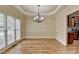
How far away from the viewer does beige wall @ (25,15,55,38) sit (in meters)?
10.8

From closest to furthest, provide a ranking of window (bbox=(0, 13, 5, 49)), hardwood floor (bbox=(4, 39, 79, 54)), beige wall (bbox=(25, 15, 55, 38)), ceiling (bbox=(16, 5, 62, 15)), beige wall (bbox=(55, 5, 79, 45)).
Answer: hardwood floor (bbox=(4, 39, 79, 54))
window (bbox=(0, 13, 5, 49))
beige wall (bbox=(55, 5, 79, 45))
ceiling (bbox=(16, 5, 62, 15))
beige wall (bbox=(25, 15, 55, 38))

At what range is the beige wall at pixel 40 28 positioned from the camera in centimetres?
1080

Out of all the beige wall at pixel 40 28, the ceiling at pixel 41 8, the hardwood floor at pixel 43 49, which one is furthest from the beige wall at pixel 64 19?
the beige wall at pixel 40 28

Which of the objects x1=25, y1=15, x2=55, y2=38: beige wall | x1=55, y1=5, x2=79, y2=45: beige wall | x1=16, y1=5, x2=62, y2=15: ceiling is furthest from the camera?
x1=25, y1=15, x2=55, y2=38: beige wall

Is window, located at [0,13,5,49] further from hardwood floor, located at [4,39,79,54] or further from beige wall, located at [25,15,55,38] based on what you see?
beige wall, located at [25,15,55,38]

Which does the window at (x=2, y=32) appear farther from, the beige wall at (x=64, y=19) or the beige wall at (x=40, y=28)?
the beige wall at (x=40, y=28)

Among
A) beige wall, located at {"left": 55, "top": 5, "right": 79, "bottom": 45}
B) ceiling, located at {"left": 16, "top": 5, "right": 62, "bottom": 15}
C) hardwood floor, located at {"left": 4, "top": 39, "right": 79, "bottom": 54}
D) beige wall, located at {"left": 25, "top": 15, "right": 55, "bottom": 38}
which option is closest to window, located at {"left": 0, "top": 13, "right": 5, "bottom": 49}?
hardwood floor, located at {"left": 4, "top": 39, "right": 79, "bottom": 54}

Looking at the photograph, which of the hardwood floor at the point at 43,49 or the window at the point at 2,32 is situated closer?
the hardwood floor at the point at 43,49

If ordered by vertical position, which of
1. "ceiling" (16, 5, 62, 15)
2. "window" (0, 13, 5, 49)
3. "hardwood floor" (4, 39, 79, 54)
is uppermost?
"ceiling" (16, 5, 62, 15)

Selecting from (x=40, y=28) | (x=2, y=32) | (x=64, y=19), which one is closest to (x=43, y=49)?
(x=2, y=32)

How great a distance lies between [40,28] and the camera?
10.9 metres

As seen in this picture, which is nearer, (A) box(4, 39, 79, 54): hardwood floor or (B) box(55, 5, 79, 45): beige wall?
(A) box(4, 39, 79, 54): hardwood floor
